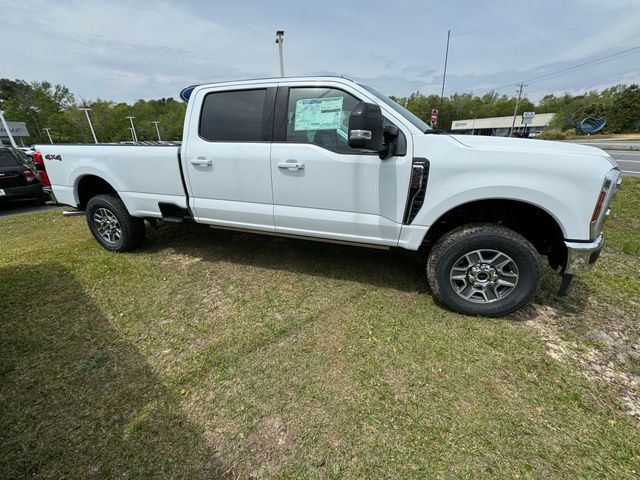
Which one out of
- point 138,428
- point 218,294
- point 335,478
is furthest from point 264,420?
point 218,294

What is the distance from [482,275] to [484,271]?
0.16 ft

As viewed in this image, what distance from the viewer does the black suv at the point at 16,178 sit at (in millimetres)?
7219

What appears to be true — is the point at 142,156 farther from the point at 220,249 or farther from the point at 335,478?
the point at 335,478

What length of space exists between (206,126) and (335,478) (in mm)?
3150

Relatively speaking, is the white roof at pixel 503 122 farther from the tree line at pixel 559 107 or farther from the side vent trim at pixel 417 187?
the side vent trim at pixel 417 187

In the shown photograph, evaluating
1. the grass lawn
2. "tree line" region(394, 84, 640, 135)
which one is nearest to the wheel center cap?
the grass lawn

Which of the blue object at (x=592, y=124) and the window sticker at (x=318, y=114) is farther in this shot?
the blue object at (x=592, y=124)

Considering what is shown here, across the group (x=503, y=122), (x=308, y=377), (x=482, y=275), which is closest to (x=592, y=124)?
(x=503, y=122)

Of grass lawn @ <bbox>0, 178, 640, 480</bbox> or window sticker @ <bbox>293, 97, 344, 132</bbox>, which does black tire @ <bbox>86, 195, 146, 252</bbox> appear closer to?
grass lawn @ <bbox>0, 178, 640, 480</bbox>

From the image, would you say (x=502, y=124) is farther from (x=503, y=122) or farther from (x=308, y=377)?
(x=308, y=377)

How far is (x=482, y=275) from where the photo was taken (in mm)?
2682

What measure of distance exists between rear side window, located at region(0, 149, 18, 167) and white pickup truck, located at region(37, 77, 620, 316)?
6225 millimetres

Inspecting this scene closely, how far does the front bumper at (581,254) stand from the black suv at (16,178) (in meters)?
10.2

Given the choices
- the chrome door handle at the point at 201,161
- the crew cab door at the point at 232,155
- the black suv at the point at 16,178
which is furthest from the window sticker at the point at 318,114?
the black suv at the point at 16,178
